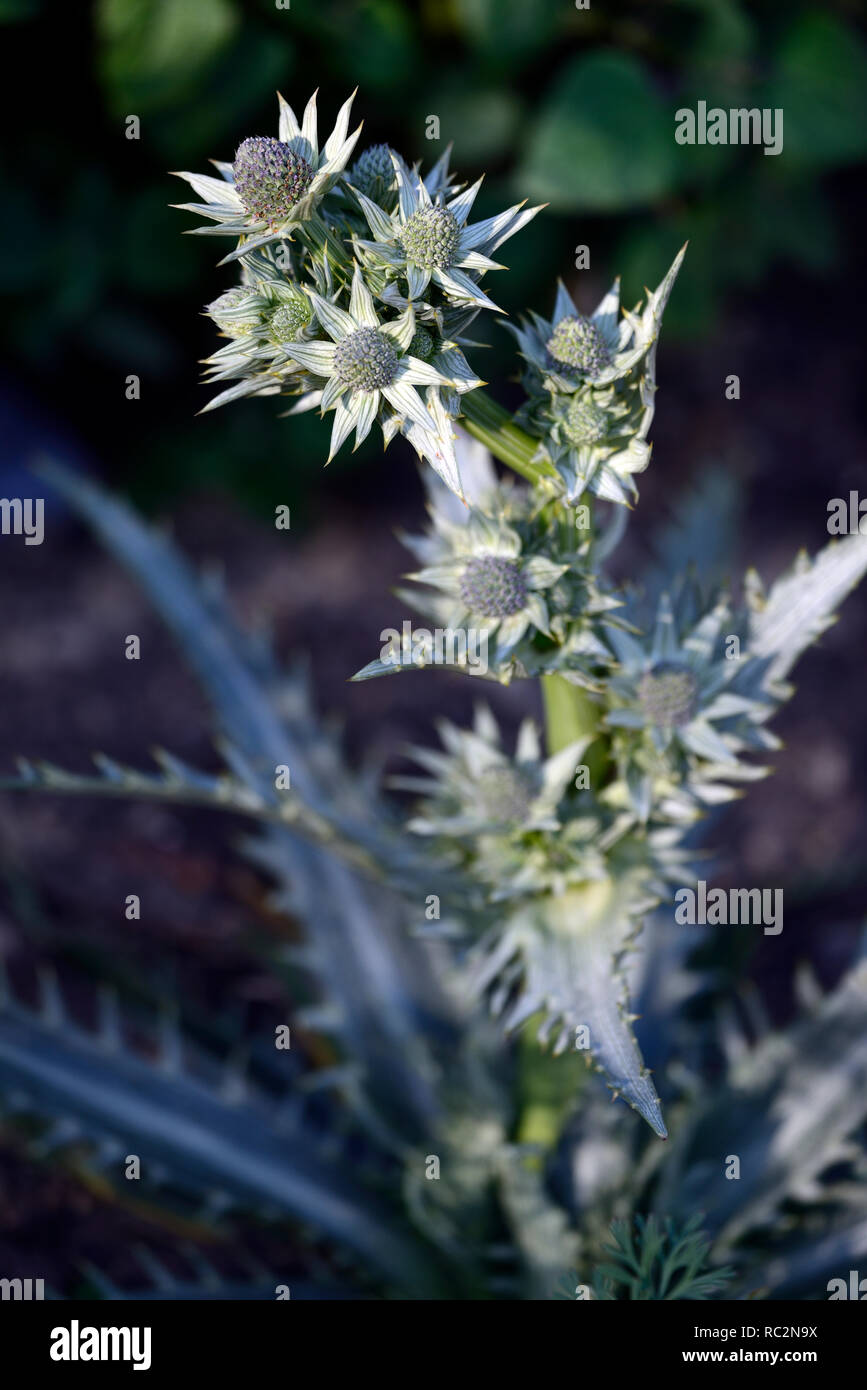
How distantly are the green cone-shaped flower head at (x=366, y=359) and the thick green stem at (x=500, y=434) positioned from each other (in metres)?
0.16

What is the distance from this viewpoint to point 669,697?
1584mm

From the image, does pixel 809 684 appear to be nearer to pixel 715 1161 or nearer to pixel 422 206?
pixel 715 1161

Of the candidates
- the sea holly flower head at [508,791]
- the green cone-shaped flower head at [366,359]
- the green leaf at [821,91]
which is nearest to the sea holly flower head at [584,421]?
the green cone-shaped flower head at [366,359]

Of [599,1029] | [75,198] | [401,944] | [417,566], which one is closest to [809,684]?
[417,566]

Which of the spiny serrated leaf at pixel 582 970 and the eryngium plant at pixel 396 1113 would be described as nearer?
the spiny serrated leaf at pixel 582 970

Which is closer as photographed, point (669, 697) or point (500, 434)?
point (500, 434)

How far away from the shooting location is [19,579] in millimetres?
3922

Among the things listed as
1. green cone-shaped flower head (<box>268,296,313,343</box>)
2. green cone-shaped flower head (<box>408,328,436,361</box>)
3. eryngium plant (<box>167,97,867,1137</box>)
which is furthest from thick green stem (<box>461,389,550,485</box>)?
green cone-shaped flower head (<box>268,296,313,343</box>)

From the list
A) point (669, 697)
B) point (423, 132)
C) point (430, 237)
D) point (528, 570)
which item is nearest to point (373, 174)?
point (430, 237)

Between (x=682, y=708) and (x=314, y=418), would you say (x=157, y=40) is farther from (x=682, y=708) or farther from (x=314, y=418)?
(x=682, y=708)

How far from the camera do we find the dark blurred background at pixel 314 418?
2.95 metres

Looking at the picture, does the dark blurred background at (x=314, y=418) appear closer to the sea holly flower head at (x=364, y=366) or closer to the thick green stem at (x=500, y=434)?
the thick green stem at (x=500, y=434)

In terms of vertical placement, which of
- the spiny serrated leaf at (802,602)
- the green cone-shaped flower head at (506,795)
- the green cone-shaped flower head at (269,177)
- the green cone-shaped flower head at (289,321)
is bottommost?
the green cone-shaped flower head at (506,795)

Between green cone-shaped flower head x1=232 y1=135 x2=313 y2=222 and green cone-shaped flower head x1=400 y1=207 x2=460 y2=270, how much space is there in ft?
0.40
